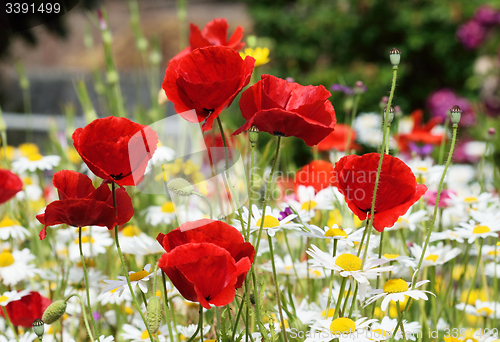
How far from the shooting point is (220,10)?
21.8ft

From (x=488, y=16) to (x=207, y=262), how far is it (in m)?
2.46

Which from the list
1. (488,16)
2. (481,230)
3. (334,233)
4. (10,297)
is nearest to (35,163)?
(10,297)

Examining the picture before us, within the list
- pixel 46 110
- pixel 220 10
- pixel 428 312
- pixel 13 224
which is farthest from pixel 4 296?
pixel 220 10

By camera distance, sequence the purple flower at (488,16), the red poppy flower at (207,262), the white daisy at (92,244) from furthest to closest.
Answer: the purple flower at (488,16) → the white daisy at (92,244) → the red poppy flower at (207,262)

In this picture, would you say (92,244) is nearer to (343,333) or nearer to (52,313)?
Answer: (52,313)

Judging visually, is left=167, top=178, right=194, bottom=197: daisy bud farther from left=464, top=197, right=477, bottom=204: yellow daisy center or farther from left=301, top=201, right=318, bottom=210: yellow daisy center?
left=464, top=197, right=477, bottom=204: yellow daisy center

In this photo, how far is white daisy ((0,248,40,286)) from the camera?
549 millimetres

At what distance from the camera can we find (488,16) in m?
2.24

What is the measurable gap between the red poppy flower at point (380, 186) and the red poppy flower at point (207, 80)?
104 mm

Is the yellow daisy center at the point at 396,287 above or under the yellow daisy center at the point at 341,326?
above

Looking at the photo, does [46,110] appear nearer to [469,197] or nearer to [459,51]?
[459,51]

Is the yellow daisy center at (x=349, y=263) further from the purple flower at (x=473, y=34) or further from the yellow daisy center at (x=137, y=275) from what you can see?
the purple flower at (x=473, y=34)

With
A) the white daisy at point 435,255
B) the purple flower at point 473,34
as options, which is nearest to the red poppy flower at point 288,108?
the white daisy at point 435,255

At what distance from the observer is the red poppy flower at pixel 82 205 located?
1.07 feet
